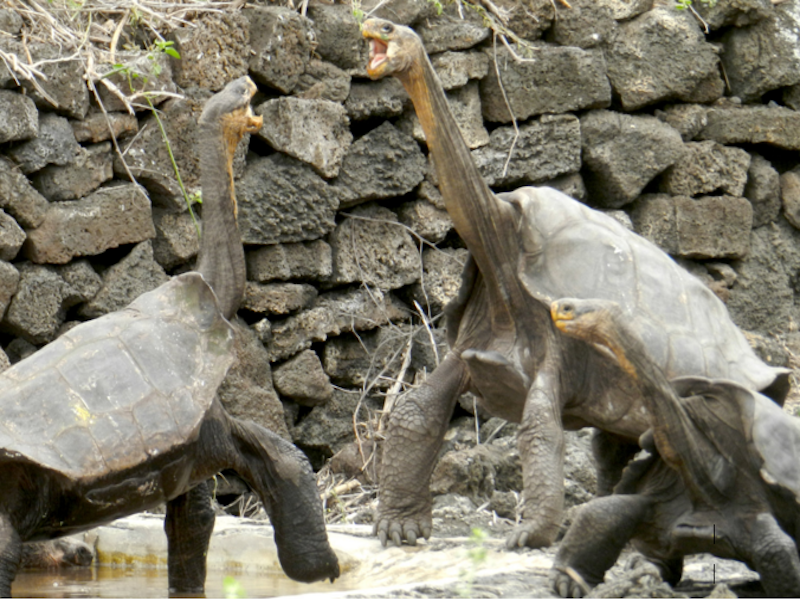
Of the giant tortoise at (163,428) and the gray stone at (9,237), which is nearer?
the giant tortoise at (163,428)

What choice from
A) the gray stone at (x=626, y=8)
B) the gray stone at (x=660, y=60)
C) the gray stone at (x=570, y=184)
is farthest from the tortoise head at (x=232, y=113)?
the gray stone at (x=626, y=8)

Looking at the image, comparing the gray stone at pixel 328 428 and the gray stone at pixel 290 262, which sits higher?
the gray stone at pixel 290 262

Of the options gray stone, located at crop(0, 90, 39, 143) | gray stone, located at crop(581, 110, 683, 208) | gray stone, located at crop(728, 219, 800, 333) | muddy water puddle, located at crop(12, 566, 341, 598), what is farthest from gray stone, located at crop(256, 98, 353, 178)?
gray stone, located at crop(728, 219, 800, 333)

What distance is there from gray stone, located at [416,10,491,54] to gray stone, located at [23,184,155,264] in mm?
1862

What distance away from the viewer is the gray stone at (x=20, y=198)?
180 inches

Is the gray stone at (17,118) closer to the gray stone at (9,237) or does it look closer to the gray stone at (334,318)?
the gray stone at (9,237)

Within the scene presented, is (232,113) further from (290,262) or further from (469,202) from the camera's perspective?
(290,262)

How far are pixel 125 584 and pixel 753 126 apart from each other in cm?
474

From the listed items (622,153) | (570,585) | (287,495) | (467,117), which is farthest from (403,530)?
(622,153)

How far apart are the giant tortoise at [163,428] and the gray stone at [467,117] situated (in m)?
2.31

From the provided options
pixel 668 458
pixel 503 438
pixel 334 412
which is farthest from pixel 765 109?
pixel 668 458

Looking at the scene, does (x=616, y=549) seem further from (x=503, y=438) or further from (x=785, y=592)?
(x=503, y=438)

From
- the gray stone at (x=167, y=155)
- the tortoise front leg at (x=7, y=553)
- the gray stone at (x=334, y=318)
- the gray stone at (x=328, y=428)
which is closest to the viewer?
the tortoise front leg at (x=7, y=553)

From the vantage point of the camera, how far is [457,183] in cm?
373
